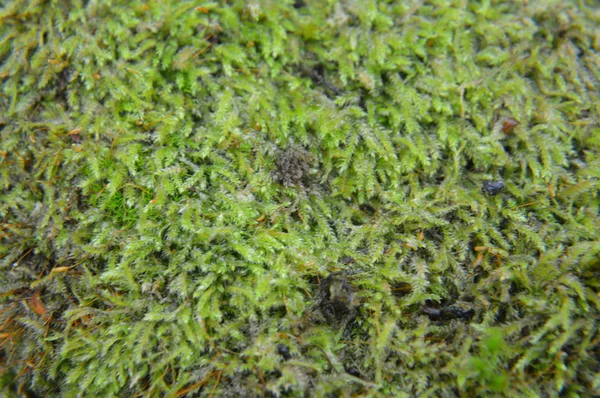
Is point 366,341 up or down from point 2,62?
down

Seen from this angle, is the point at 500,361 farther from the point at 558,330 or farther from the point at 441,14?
the point at 441,14

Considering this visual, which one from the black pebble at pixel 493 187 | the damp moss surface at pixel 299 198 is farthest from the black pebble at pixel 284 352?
the black pebble at pixel 493 187

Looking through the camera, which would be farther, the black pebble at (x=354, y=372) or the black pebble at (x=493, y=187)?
the black pebble at (x=493, y=187)

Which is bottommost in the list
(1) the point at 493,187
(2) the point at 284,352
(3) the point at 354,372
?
Answer: (3) the point at 354,372

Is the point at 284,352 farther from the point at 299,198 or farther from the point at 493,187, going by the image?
the point at 493,187

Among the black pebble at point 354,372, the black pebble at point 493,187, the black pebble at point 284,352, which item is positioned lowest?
the black pebble at point 354,372

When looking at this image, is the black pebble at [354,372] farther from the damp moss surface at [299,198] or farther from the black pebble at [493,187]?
the black pebble at [493,187]

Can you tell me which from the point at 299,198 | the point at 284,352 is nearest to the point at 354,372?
the point at 284,352

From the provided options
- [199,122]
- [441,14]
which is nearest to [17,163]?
[199,122]
